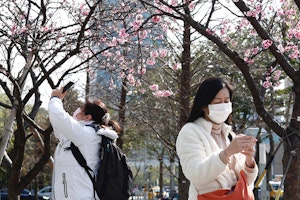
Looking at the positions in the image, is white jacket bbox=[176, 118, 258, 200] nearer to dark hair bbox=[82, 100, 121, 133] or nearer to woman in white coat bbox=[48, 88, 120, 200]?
woman in white coat bbox=[48, 88, 120, 200]

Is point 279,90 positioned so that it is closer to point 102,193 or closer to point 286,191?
point 286,191

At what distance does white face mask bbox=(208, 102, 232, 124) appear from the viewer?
3578 millimetres

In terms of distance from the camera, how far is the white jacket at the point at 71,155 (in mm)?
4453

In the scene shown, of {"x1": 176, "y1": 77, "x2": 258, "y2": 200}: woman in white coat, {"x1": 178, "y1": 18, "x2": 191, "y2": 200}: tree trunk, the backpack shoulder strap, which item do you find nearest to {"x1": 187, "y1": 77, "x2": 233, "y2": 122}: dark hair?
{"x1": 176, "y1": 77, "x2": 258, "y2": 200}: woman in white coat

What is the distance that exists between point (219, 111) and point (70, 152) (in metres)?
1.46

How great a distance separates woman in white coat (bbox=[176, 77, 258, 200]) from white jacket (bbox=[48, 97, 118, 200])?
113cm

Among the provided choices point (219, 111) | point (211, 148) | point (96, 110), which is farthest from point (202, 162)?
point (96, 110)

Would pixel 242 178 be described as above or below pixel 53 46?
below

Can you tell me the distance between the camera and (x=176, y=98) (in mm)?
15031

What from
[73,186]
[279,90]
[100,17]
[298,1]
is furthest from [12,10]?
[279,90]

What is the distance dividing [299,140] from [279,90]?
1600cm

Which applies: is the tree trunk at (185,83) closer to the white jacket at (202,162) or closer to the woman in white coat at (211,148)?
the woman in white coat at (211,148)

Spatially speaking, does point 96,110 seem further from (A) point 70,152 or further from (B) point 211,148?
(B) point 211,148

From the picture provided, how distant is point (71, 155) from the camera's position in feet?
14.9
